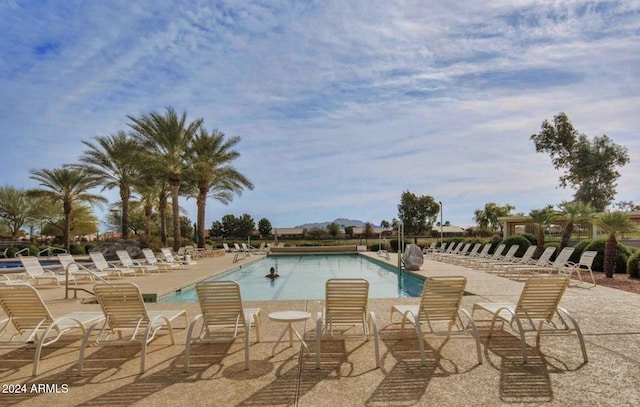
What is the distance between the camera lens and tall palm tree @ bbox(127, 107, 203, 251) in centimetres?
2256

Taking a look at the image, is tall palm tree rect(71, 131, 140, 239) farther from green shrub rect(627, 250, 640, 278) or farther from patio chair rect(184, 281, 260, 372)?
green shrub rect(627, 250, 640, 278)

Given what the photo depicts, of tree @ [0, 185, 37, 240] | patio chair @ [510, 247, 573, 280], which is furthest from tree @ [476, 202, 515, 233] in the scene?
tree @ [0, 185, 37, 240]

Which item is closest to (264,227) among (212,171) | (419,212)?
(419,212)

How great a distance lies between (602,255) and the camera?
13.9 m

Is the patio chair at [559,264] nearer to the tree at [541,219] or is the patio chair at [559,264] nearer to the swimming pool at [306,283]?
the swimming pool at [306,283]

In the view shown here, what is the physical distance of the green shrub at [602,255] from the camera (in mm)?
13555

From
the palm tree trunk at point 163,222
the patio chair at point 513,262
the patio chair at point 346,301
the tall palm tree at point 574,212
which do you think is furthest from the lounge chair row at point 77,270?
the tall palm tree at point 574,212

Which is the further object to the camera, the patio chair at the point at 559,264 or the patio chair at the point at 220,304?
the patio chair at the point at 559,264

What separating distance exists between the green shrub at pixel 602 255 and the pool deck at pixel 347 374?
929cm

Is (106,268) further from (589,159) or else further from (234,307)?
(589,159)

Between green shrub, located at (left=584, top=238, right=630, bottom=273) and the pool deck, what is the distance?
929 cm

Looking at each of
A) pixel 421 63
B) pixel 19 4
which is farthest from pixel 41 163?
pixel 421 63

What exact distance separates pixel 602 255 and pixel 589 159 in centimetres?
2236

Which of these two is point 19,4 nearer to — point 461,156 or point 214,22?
point 214,22
